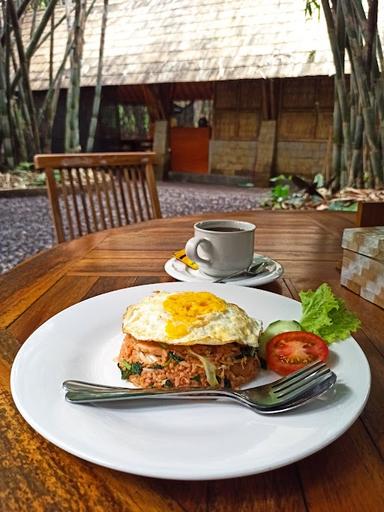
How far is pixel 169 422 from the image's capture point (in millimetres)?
394

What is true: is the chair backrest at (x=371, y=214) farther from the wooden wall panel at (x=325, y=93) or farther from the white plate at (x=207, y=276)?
the wooden wall panel at (x=325, y=93)

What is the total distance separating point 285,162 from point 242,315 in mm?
7697

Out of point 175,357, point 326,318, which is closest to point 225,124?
point 326,318

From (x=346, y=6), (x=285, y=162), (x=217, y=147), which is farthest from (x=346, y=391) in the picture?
(x=217, y=147)

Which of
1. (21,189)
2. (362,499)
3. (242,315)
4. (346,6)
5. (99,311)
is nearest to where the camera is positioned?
(362,499)

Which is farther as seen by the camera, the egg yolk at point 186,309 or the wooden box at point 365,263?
the wooden box at point 365,263

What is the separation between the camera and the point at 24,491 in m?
0.34

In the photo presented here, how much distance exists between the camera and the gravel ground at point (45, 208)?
12.1 feet

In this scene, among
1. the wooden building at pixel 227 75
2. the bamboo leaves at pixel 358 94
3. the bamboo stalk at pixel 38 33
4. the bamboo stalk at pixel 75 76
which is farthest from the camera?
the wooden building at pixel 227 75

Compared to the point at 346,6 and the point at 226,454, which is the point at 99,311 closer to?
the point at 226,454

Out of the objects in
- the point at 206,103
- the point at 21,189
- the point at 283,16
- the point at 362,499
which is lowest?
the point at 21,189

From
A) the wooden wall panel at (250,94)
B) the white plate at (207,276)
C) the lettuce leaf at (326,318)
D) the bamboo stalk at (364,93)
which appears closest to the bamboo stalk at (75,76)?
the wooden wall panel at (250,94)

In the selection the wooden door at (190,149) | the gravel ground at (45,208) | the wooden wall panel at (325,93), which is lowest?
the gravel ground at (45,208)

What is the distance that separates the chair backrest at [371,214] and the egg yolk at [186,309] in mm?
495
